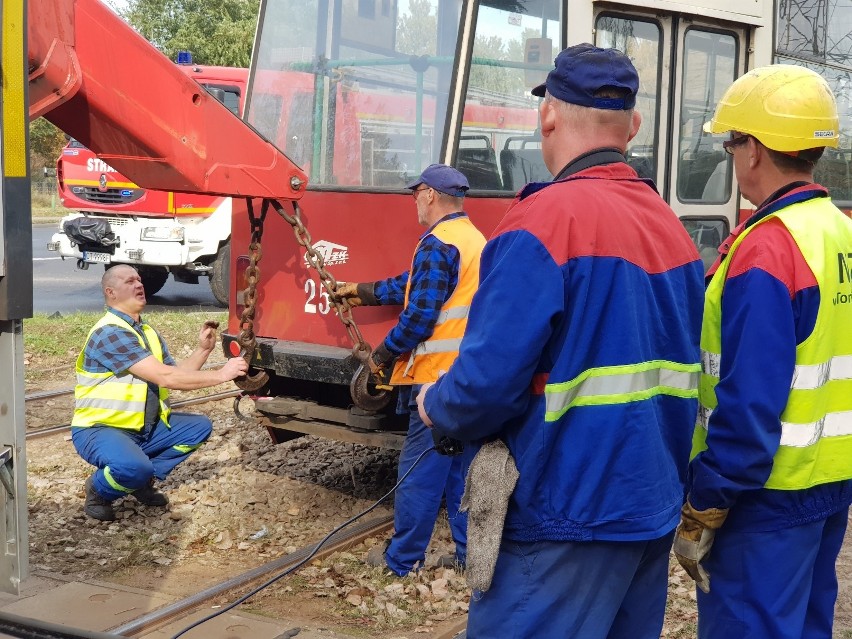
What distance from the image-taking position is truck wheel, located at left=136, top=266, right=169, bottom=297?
13.8m

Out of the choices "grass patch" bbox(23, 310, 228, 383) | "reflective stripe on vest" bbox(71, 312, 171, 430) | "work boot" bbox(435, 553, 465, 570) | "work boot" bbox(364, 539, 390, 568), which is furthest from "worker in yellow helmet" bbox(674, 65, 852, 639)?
"grass patch" bbox(23, 310, 228, 383)

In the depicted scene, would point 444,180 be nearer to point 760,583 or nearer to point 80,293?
point 760,583

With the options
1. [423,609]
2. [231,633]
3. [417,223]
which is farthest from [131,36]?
[423,609]

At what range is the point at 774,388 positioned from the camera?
8.59ft

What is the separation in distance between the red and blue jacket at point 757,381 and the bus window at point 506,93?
2603mm

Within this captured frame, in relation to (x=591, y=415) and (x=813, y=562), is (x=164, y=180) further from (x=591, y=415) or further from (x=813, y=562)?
(x=813, y=562)

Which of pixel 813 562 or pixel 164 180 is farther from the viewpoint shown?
pixel 164 180

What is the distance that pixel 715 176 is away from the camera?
6297 millimetres

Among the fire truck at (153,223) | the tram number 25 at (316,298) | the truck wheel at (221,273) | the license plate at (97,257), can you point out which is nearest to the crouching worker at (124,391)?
the tram number 25 at (316,298)

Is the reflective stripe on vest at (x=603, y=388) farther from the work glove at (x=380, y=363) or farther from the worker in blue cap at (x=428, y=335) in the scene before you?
the work glove at (x=380, y=363)

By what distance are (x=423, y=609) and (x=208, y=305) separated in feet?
33.5

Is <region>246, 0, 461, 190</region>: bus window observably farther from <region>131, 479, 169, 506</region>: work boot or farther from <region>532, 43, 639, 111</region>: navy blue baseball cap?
<region>532, 43, 639, 111</region>: navy blue baseball cap

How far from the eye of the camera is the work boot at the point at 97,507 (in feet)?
18.0

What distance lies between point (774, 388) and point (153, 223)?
10895 mm
